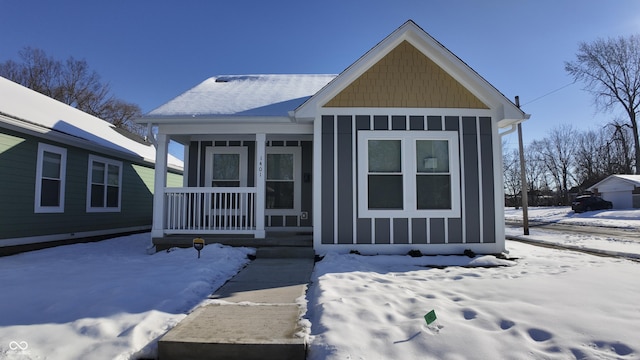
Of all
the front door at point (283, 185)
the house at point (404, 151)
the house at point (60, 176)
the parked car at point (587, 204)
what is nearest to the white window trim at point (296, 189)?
the front door at point (283, 185)

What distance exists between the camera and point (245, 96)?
860 centimetres

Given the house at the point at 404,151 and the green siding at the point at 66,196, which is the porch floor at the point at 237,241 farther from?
the green siding at the point at 66,196

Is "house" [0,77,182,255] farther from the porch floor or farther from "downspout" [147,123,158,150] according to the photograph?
the porch floor

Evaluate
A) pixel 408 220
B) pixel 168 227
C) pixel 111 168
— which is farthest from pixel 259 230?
pixel 111 168

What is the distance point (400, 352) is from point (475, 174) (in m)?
5.20

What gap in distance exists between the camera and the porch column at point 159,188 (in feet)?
24.0

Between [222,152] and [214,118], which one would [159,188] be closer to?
[214,118]

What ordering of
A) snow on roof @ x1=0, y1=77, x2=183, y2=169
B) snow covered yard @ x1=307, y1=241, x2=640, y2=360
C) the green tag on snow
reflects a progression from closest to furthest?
snow covered yard @ x1=307, y1=241, x2=640, y2=360 < the green tag on snow < snow on roof @ x1=0, y1=77, x2=183, y2=169

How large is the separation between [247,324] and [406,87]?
17.8 ft

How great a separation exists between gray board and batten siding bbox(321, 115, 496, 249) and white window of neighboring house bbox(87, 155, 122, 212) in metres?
6.70

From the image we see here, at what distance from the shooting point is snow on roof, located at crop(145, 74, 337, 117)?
24.6 ft

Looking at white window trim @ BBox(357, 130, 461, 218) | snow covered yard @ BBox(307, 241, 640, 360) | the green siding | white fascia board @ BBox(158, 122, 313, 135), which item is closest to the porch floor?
white window trim @ BBox(357, 130, 461, 218)

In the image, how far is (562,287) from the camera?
4.11 meters

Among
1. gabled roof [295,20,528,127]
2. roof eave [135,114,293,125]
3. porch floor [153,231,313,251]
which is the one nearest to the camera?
gabled roof [295,20,528,127]
